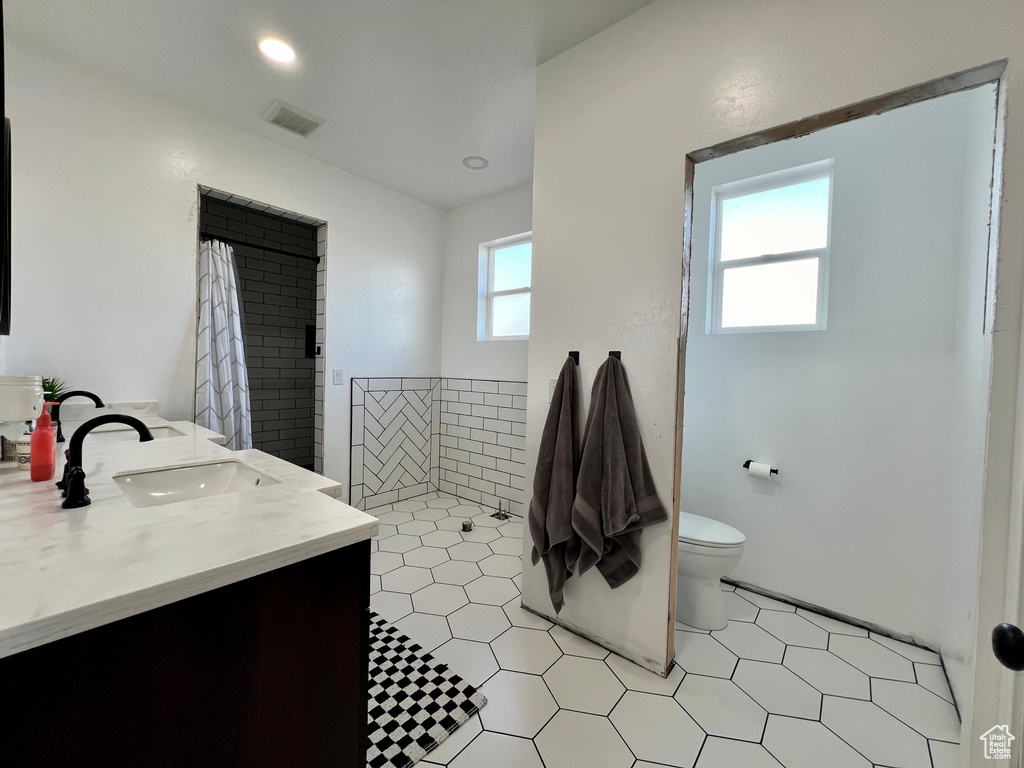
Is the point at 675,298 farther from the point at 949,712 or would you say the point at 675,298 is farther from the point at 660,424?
the point at 949,712

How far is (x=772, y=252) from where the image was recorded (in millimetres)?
2080

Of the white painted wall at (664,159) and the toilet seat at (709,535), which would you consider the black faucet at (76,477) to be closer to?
the white painted wall at (664,159)

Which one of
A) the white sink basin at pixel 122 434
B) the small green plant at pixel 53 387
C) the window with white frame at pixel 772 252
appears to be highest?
the window with white frame at pixel 772 252

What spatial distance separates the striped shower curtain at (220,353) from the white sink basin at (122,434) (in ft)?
1.41

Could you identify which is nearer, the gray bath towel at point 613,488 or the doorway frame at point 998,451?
the doorway frame at point 998,451

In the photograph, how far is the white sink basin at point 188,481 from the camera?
3.74ft

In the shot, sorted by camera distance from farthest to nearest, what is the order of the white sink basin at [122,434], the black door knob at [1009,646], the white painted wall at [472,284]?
the white painted wall at [472,284] < the white sink basin at [122,434] < the black door knob at [1009,646]

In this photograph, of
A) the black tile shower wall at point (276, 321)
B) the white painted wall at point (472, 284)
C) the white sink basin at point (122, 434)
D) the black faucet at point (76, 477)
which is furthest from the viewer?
the black tile shower wall at point (276, 321)

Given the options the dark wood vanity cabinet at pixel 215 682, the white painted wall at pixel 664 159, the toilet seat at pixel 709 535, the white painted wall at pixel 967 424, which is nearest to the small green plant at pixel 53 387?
the dark wood vanity cabinet at pixel 215 682

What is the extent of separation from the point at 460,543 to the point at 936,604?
221 cm

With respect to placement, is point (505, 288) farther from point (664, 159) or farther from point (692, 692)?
point (692, 692)

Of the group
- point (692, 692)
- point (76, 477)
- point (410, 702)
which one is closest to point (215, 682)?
point (76, 477)

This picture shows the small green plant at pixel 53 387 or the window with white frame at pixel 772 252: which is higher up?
the window with white frame at pixel 772 252

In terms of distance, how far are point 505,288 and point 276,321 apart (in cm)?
214
